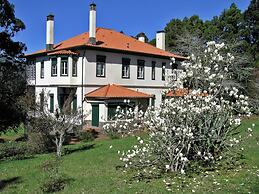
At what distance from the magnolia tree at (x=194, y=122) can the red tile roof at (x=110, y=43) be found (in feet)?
67.7

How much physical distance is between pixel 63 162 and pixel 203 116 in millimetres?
6326

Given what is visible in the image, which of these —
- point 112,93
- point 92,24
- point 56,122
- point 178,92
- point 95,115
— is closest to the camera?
point 178,92

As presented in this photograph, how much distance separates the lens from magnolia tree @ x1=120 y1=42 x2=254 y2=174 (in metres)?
10.1

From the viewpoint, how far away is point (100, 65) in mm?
32500

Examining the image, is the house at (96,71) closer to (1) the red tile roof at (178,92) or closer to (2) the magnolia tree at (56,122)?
(2) the magnolia tree at (56,122)

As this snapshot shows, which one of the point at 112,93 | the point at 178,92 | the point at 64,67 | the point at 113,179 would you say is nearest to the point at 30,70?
the point at 64,67

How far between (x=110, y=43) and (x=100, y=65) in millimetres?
3167

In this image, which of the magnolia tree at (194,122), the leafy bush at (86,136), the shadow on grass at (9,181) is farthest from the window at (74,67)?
the magnolia tree at (194,122)

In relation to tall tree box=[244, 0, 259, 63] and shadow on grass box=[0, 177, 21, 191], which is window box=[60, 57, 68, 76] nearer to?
shadow on grass box=[0, 177, 21, 191]

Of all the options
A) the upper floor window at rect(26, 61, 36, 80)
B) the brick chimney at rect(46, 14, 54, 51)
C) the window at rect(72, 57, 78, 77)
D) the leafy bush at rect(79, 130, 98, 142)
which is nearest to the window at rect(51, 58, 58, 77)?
the window at rect(72, 57, 78, 77)

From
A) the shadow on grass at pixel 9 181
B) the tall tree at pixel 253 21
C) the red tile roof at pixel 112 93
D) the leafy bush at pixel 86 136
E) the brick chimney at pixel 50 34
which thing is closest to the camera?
the shadow on grass at pixel 9 181

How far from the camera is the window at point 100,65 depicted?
32.2 metres

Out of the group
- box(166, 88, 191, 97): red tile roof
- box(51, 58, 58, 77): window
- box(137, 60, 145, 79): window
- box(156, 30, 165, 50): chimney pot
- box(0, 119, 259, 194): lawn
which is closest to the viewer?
box(0, 119, 259, 194): lawn

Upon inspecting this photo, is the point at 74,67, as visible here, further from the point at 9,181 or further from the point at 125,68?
the point at 9,181
